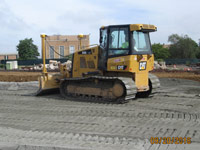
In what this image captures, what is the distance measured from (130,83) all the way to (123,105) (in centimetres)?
78

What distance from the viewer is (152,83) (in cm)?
1009

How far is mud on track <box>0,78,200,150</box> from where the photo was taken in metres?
5.09

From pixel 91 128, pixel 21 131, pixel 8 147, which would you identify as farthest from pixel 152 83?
pixel 8 147

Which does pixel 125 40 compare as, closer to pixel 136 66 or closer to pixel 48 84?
pixel 136 66

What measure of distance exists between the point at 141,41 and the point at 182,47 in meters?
46.3

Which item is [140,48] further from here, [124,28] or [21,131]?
[21,131]

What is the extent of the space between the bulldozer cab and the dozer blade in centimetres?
278

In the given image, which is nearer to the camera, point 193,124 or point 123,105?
point 193,124

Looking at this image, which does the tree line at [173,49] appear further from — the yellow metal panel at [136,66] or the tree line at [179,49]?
the yellow metal panel at [136,66]

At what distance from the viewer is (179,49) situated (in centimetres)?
5369
